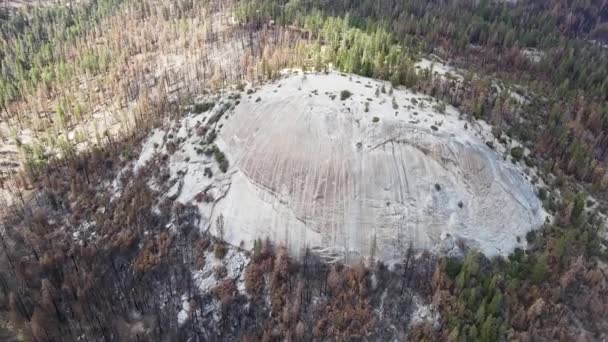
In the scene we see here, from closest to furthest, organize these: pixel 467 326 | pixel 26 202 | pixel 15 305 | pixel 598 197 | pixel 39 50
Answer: pixel 467 326, pixel 15 305, pixel 598 197, pixel 26 202, pixel 39 50

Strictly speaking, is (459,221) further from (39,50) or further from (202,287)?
(39,50)

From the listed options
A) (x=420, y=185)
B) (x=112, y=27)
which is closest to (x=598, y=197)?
(x=420, y=185)

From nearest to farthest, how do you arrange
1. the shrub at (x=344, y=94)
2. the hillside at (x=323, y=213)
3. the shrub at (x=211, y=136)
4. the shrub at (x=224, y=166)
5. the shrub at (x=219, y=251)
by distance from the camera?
the hillside at (x=323, y=213)
the shrub at (x=219, y=251)
the shrub at (x=224, y=166)
the shrub at (x=344, y=94)
the shrub at (x=211, y=136)

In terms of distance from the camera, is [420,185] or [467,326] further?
[420,185]

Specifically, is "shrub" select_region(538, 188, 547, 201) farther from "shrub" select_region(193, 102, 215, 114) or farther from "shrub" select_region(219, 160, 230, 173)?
"shrub" select_region(193, 102, 215, 114)

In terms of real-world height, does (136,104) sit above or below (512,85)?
below

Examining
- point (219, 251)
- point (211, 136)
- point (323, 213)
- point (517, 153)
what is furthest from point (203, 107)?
point (517, 153)

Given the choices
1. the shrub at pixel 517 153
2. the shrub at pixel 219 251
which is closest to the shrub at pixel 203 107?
the shrub at pixel 219 251

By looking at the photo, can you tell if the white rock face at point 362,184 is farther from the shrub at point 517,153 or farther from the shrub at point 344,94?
the shrub at point 517,153
